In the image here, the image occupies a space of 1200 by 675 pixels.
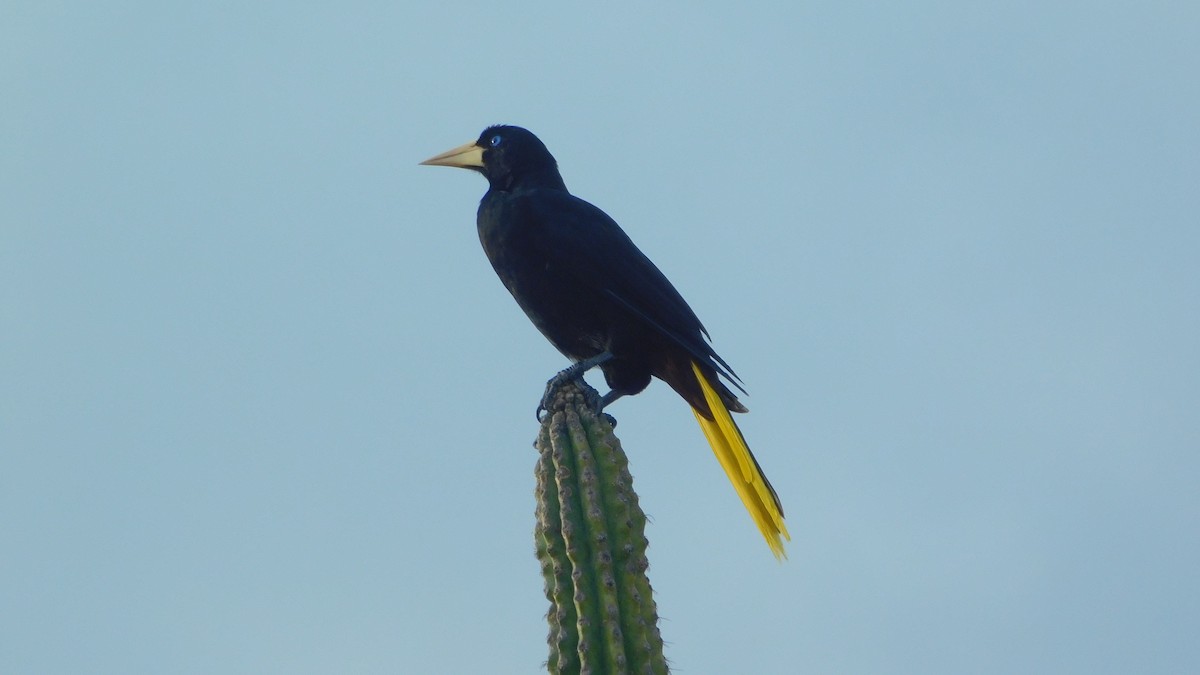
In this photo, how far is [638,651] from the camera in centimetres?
277

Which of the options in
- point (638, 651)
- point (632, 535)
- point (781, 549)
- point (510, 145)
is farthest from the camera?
point (510, 145)

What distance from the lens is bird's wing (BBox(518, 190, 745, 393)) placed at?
16.4 ft

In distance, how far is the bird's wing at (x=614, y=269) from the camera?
499cm

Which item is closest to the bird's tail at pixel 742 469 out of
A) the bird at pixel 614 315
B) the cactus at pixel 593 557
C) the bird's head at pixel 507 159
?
the bird at pixel 614 315

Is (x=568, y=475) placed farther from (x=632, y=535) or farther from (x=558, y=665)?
(x=558, y=665)

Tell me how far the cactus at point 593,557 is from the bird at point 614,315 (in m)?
1.72

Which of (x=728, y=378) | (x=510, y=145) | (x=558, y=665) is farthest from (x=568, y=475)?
(x=510, y=145)

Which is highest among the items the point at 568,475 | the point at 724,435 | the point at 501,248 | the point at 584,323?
the point at 501,248

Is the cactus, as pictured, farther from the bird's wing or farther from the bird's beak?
the bird's beak

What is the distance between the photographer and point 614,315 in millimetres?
5000

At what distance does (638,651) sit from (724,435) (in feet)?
7.54

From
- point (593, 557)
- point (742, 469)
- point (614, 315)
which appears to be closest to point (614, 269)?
point (614, 315)

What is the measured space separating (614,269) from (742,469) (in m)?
0.85

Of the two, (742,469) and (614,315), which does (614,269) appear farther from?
(742,469)
